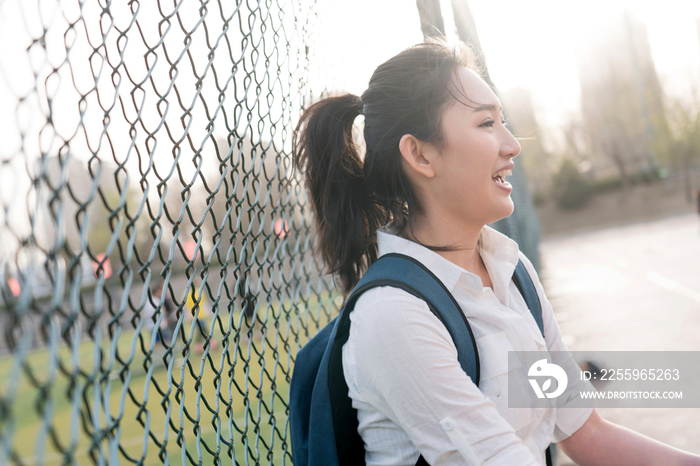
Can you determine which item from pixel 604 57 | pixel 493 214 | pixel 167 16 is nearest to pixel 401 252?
pixel 493 214

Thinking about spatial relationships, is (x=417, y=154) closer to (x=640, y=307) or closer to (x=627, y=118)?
(x=640, y=307)

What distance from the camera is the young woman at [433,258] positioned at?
121cm

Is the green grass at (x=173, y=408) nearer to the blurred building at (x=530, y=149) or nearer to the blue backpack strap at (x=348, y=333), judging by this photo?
the blue backpack strap at (x=348, y=333)

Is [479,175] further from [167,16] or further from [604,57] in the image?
[604,57]

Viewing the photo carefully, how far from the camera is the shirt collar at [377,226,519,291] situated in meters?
Answer: 1.51

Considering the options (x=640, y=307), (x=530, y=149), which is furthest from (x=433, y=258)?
(x=530, y=149)

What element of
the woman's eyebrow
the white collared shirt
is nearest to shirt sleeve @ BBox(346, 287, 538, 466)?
the white collared shirt

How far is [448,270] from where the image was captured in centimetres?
151

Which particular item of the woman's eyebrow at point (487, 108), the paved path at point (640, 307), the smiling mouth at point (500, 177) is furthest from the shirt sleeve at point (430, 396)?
the paved path at point (640, 307)

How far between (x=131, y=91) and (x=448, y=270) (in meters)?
0.94

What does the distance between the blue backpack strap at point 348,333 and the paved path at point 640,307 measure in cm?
274

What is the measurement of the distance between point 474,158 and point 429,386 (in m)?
0.70

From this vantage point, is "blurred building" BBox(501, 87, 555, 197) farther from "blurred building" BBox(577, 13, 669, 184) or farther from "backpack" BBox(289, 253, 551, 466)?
"backpack" BBox(289, 253, 551, 466)

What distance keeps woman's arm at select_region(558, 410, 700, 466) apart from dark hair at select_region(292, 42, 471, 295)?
0.89 meters
